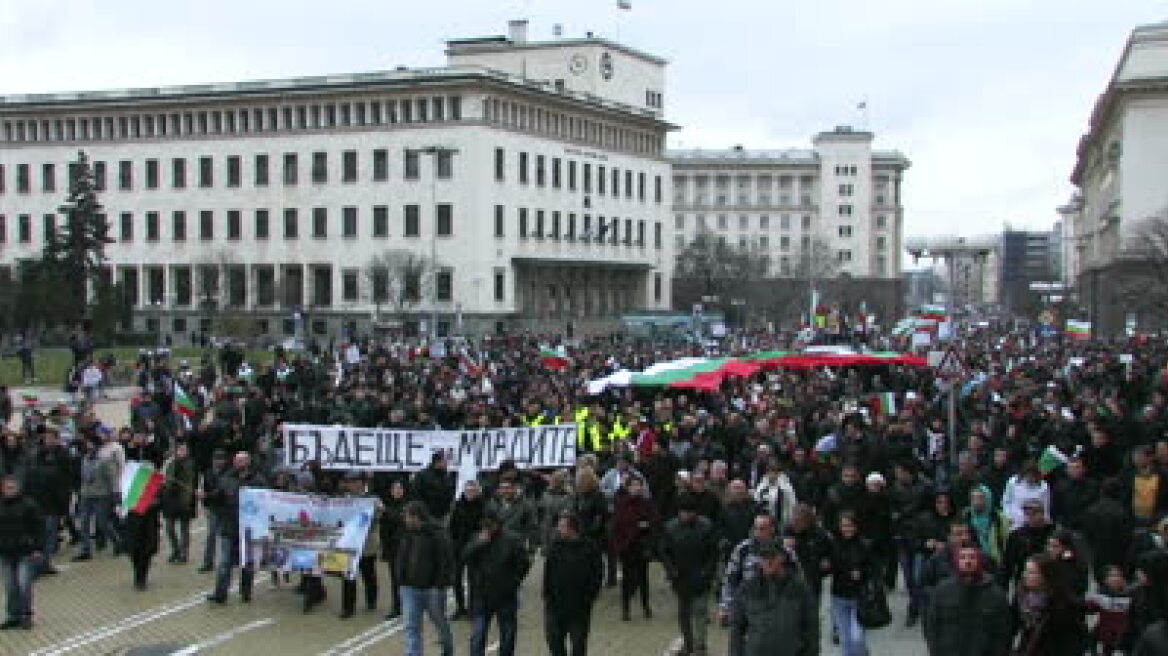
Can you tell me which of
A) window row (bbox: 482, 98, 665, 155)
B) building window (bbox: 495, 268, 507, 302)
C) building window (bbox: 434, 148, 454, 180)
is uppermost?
window row (bbox: 482, 98, 665, 155)

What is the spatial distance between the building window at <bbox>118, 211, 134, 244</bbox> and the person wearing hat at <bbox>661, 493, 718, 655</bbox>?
8346cm

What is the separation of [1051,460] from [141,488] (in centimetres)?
1052

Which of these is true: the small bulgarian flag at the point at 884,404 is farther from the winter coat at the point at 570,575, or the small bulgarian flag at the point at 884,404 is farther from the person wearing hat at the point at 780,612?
the person wearing hat at the point at 780,612

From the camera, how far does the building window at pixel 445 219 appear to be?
264 feet

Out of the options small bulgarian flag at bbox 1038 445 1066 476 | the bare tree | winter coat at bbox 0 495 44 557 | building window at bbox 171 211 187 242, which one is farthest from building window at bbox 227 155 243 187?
small bulgarian flag at bbox 1038 445 1066 476

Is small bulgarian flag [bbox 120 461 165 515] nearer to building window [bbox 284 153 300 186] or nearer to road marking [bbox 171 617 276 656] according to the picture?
road marking [bbox 171 617 276 656]

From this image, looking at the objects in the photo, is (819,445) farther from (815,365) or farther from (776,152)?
(776,152)

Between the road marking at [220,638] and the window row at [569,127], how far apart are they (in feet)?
221

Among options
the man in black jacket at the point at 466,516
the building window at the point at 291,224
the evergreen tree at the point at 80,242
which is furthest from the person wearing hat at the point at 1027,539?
the building window at the point at 291,224

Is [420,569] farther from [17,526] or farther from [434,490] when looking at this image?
[17,526]

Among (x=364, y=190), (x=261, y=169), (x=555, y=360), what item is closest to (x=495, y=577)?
(x=555, y=360)

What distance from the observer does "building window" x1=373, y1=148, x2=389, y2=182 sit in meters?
81.9

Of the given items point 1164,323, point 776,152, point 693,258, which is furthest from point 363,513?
point 776,152

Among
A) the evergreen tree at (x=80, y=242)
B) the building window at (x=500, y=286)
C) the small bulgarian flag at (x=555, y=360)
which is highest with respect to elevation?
the evergreen tree at (x=80, y=242)
